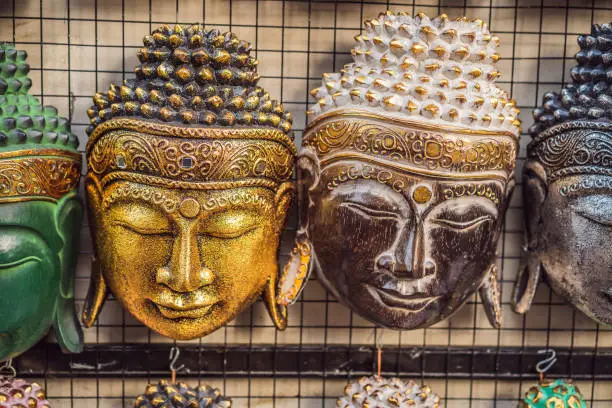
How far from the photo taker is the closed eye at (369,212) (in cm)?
140

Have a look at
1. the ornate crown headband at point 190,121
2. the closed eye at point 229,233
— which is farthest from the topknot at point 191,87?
the closed eye at point 229,233

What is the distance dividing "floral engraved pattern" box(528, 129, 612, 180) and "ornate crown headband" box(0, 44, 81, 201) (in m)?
1.07

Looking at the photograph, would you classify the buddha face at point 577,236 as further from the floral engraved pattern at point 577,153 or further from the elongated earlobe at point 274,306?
the elongated earlobe at point 274,306

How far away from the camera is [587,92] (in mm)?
1537

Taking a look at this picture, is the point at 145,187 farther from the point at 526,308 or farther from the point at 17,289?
the point at 526,308

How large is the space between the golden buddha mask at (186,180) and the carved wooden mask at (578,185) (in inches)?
24.0

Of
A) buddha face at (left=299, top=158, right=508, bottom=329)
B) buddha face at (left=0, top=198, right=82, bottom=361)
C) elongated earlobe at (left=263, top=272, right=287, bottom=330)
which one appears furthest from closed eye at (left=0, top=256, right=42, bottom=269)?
buddha face at (left=299, top=158, right=508, bottom=329)

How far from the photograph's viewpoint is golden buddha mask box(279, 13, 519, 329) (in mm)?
1386

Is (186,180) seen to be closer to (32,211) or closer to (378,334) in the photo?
(32,211)

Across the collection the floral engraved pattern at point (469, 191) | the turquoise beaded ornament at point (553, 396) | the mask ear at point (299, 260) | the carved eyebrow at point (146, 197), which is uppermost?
the floral engraved pattern at point (469, 191)

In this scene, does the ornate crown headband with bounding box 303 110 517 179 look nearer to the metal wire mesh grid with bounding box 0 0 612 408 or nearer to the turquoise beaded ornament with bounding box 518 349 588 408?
the metal wire mesh grid with bounding box 0 0 612 408

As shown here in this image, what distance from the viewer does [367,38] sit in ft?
4.81

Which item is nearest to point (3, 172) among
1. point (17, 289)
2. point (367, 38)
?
point (17, 289)

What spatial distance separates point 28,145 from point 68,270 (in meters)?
0.30
